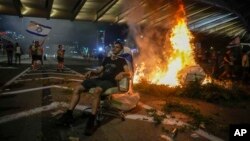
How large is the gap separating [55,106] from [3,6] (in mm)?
12209

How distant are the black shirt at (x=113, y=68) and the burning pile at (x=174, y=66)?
5.53 m

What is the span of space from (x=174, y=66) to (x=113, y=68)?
24.5ft

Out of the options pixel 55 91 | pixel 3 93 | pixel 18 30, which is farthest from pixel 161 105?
pixel 18 30

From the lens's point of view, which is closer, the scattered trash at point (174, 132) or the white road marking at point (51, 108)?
the scattered trash at point (174, 132)

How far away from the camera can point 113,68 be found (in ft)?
22.0

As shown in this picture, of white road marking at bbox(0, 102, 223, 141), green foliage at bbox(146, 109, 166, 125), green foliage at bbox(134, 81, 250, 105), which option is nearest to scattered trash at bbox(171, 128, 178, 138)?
white road marking at bbox(0, 102, 223, 141)

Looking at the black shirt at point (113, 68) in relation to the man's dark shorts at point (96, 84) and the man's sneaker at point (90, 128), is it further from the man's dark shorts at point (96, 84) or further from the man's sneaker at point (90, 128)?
the man's sneaker at point (90, 128)

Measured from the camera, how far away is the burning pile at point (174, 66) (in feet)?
38.8

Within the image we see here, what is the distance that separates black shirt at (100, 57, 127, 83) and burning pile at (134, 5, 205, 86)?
5527 millimetres

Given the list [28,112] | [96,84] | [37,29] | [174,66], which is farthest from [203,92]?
[37,29]

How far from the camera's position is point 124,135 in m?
5.51

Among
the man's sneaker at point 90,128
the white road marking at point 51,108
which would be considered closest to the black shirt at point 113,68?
the white road marking at point 51,108

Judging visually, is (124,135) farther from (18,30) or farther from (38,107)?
(18,30)

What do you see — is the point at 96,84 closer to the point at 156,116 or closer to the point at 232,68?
the point at 156,116
